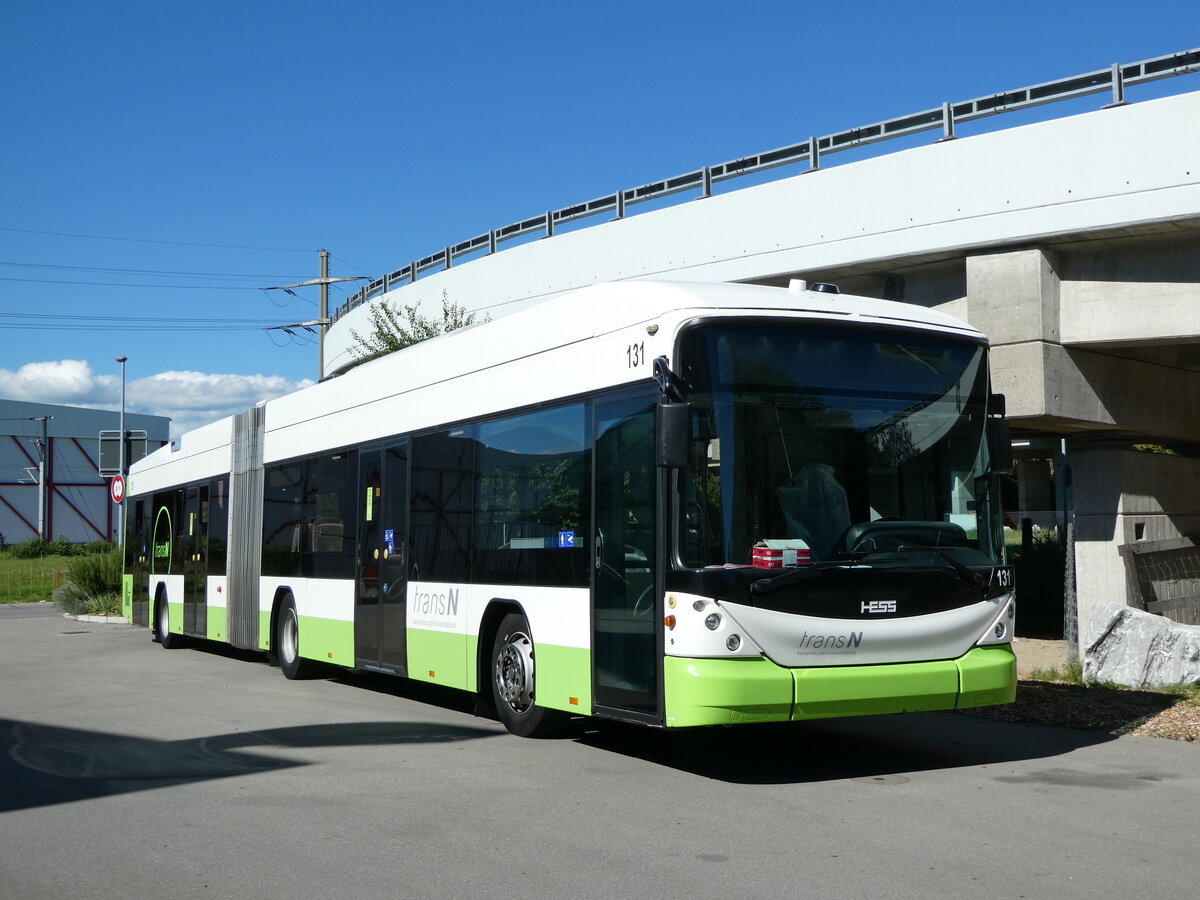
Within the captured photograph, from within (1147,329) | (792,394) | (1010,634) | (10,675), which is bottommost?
(10,675)

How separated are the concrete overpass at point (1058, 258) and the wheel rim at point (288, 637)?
7.28 metres

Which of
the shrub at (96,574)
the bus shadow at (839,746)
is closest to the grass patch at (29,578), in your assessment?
the shrub at (96,574)

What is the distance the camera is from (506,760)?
9.45 metres

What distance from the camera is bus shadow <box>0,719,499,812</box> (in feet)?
27.9

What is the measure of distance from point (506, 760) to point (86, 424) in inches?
3534

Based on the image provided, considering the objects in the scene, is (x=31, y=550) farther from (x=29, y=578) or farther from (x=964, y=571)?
(x=964, y=571)

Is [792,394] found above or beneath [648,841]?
above

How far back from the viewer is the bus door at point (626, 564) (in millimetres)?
8562

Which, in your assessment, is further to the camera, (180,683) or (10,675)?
(10,675)

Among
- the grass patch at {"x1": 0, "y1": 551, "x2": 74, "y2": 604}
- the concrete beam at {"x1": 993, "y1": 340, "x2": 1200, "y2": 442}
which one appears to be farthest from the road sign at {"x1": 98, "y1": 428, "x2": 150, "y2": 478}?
the concrete beam at {"x1": 993, "y1": 340, "x2": 1200, "y2": 442}

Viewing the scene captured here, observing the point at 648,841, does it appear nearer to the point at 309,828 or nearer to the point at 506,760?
the point at 309,828

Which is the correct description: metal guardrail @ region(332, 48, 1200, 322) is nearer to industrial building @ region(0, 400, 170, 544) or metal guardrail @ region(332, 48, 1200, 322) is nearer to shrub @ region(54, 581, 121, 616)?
shrub @ region(54, 581, 121, 616)

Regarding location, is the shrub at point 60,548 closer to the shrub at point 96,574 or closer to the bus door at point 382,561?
the shrub at point 96,574

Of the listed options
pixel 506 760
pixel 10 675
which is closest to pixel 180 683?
pixel 10 675
